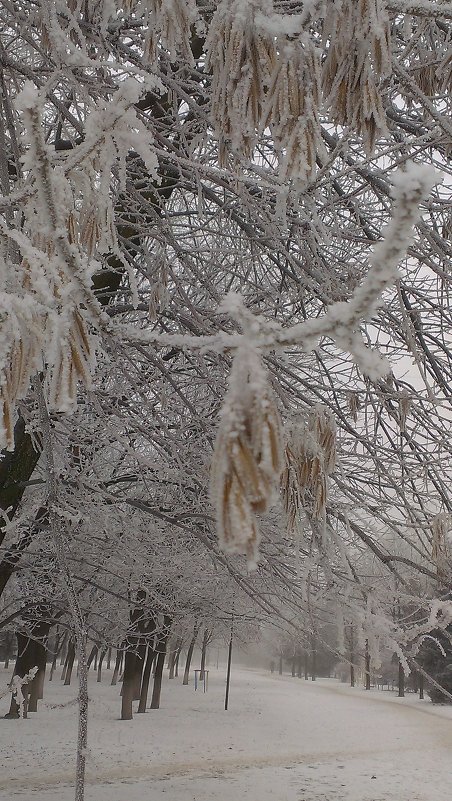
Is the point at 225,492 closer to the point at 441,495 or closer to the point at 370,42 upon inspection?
the point at 370,42

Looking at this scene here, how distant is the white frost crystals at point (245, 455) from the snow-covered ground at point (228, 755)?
521 cm

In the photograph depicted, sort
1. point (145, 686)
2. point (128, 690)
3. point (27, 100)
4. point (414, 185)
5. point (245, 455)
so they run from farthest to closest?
1. point (145, 686)
2. point (128, 690)
3. point (27, 100)
4. point (245, 455)
5. point (414, 185)

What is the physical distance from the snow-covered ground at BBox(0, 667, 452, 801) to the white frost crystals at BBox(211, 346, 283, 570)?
5215 mm

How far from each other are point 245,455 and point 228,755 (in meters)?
15.4

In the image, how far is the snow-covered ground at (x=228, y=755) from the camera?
10.5m

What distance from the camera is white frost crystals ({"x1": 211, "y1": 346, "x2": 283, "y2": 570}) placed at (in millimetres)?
720

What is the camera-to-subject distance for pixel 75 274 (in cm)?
88

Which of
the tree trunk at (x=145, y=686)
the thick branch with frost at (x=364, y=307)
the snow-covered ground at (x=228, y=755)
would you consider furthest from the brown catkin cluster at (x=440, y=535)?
the tree trunk at (x=145, y=686)

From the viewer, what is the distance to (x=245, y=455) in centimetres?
73

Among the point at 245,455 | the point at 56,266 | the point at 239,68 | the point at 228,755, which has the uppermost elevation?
the point at 239,68

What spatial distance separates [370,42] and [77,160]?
0.64 metres

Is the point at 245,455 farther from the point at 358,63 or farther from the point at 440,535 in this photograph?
the point at 440,535

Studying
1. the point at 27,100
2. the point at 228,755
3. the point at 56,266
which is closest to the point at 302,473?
the point at 56,266

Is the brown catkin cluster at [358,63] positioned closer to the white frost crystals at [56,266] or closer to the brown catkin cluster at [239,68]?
the brown catkin cluster at [239,68]
